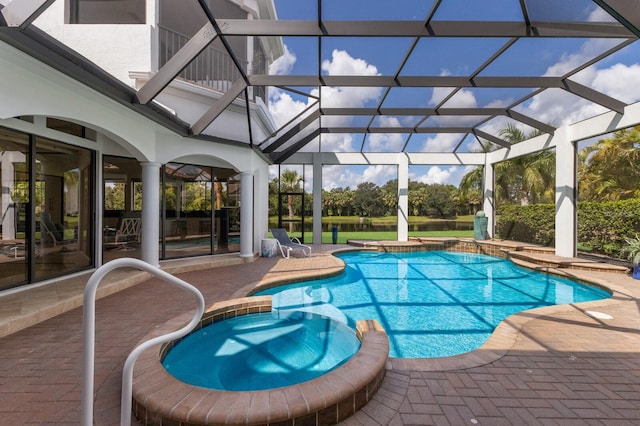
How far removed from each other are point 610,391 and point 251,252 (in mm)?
8282

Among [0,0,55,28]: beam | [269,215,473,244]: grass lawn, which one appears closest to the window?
[0,0,55,28]: beam

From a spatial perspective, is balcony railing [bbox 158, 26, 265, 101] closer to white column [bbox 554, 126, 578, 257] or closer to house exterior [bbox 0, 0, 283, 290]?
house exterior [bbox 0, 0, 283, 290]

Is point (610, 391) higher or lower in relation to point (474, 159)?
lower

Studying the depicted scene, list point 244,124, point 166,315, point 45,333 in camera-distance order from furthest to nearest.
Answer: point 244,124, point 166,315, point 45,333

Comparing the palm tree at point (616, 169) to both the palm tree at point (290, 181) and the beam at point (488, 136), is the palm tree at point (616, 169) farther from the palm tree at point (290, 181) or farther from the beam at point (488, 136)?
the palm tree at point (290, 181)

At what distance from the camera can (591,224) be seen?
34.0 feet

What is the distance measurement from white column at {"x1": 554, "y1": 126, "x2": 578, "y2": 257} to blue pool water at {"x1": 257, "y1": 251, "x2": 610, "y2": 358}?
181 cm

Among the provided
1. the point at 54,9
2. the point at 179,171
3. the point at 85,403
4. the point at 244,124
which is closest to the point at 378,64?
the point at 244,124

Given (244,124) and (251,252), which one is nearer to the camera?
(251,252)

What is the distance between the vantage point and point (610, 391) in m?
2.87

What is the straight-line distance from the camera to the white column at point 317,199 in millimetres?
14375

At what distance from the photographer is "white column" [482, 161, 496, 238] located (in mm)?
14648

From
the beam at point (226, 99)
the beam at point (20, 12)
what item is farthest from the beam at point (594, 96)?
the beam at point (20, 12)

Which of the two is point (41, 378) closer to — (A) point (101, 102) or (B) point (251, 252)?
(A) point (101, 102)
